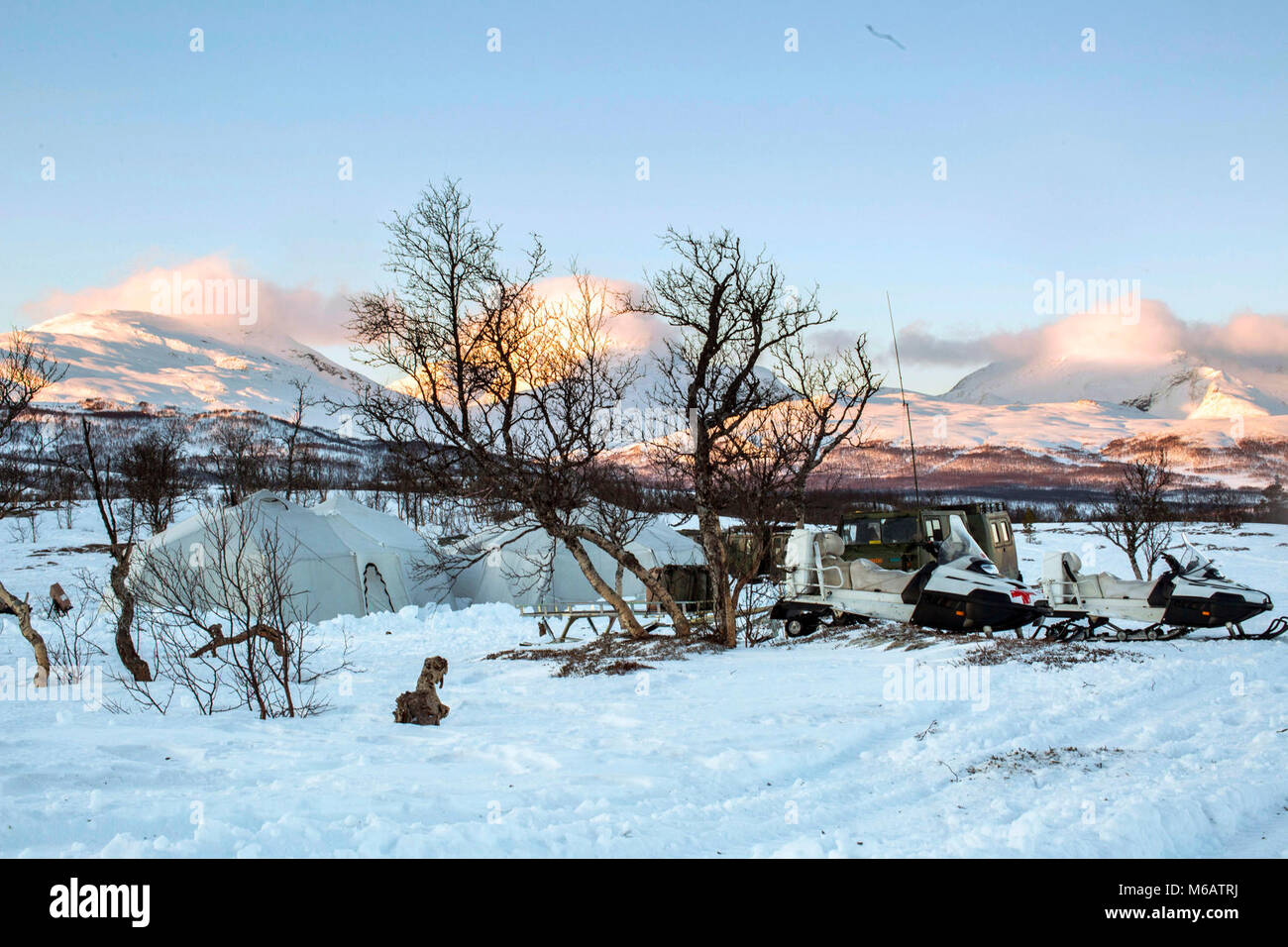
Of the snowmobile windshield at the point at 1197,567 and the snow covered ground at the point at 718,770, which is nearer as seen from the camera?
the snow covered ground at the point at 718,770

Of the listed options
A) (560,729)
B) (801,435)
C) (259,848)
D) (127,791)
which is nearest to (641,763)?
(560,729)

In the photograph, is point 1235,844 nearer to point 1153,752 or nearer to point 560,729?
point 1153,752

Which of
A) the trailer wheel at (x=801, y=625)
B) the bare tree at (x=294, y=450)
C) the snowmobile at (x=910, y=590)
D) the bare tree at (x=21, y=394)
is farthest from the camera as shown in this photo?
the bare tree at (x=294, y=450)

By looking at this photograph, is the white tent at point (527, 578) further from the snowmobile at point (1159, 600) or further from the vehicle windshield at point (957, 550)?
the snowmobile at point (1159, 600)

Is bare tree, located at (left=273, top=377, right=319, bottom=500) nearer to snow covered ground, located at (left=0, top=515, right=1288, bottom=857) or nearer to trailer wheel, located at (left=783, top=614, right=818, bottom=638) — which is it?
trailer wheel, located at (left=783, top=614, right=818, bottom=638)

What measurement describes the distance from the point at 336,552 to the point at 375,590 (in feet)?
5.69

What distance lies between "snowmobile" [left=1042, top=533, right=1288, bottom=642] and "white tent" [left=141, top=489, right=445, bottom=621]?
55.4ft

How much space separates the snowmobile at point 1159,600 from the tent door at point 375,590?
18.9m

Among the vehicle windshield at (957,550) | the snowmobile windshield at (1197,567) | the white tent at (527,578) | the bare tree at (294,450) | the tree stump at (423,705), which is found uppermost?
the bare tree at (294,450)

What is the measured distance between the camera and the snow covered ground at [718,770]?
4.23 meters

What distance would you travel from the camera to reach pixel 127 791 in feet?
16.8

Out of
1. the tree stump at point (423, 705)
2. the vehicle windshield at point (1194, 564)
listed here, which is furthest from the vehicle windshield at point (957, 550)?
the tree stump at point (423, 705)

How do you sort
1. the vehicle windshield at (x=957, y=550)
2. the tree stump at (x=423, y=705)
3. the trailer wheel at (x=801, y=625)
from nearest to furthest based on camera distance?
the tree stump at (x=423, y=705) < the vehicle windshield at (x=957, y=550) < the trailer wheel at (x=801, y=625)
